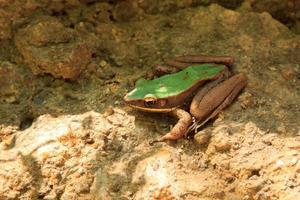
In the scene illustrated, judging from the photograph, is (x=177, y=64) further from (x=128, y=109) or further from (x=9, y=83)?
(x=9, y=83)

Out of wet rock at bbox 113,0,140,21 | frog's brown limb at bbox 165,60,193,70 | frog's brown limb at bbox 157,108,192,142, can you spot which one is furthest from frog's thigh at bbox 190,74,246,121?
wet rock at bbox 113,0,140,21

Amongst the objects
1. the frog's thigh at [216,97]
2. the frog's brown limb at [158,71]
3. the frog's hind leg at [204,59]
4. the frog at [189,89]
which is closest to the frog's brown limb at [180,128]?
the frog at [189,89]

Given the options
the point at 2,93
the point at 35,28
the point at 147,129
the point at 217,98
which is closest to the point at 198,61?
the point at 217,98

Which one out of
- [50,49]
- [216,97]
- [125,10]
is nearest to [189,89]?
[216,97]

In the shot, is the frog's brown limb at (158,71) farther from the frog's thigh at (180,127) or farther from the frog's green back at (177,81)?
the frog's thigh at (180,127)

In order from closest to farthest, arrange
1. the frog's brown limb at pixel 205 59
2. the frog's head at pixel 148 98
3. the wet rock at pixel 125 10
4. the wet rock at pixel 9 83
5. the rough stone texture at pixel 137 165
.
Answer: the rough stone texture at pixel 137 165 < the frog's head at pixel 148 98 < the wet rock at pixel 9 83 < the frog's brown limb at pixel 205 59 < the wet rock at pixel 125 10

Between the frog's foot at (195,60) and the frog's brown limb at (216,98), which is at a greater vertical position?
the frog's foot at (195,60)

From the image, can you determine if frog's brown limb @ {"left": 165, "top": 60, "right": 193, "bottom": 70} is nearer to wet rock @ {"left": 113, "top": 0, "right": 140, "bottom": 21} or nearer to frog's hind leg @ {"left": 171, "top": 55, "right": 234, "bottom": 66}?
frog's hind leg @ {"left": 171, "top": 55, "right": 234, "bottom": 66}

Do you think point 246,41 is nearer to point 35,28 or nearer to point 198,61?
point 198,61
